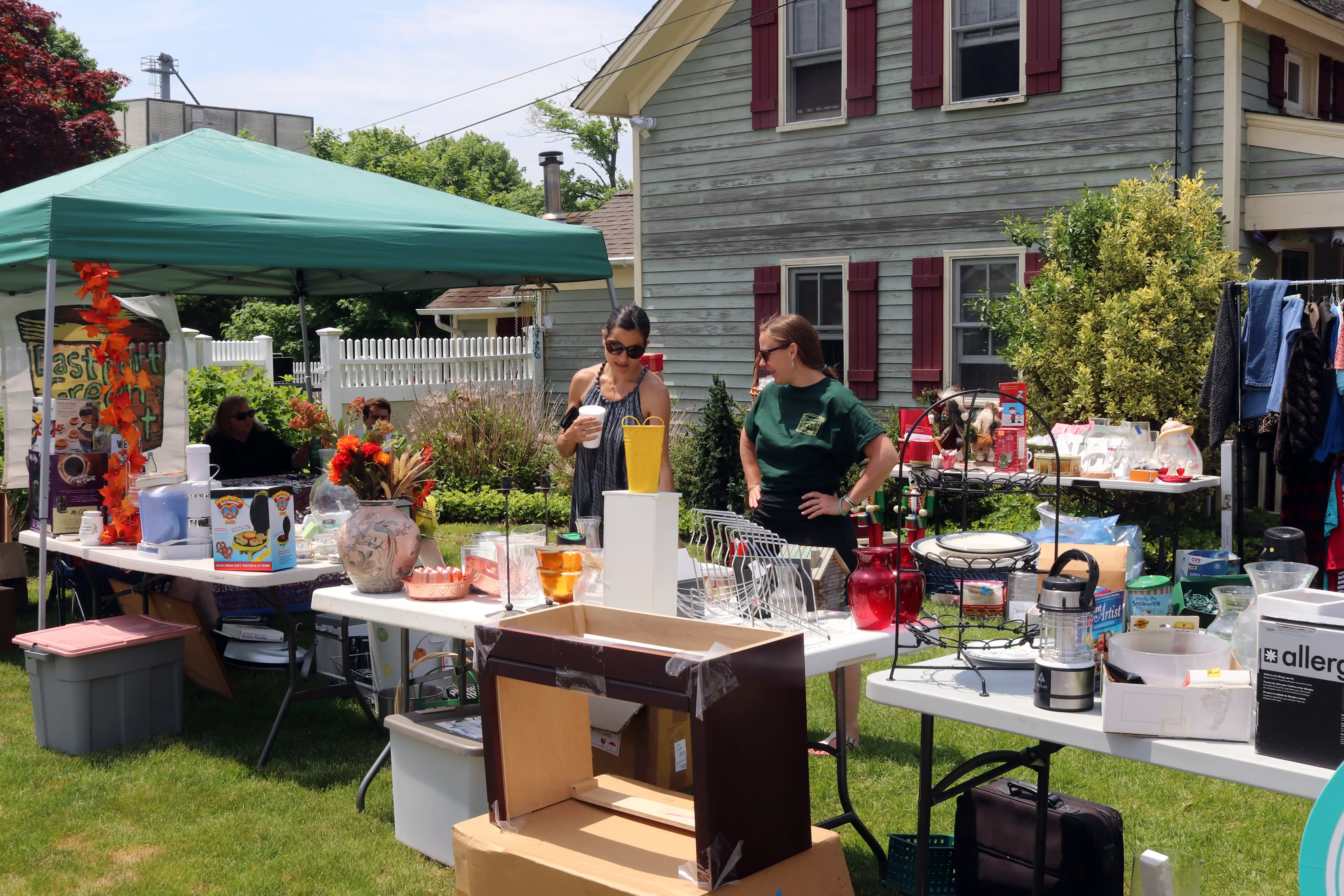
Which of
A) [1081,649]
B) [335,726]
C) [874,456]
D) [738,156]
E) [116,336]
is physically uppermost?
[738,156]

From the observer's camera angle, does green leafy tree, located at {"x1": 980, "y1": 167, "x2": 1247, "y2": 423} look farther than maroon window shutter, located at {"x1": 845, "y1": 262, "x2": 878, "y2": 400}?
No

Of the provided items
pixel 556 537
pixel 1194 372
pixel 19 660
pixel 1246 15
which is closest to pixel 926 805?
pixel 556 537

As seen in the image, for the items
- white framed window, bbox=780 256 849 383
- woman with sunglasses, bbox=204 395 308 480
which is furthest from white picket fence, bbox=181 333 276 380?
woman with sunglasses, bbox=204 395 308 480

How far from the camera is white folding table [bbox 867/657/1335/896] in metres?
2.03

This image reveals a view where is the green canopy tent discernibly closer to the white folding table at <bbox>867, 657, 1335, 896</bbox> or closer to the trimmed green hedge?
the white folding table at <bbox>867, 657, 1335, 896</bbox>

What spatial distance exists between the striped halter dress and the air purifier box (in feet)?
8.76

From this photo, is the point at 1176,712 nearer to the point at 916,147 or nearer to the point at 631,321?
the point at 631,321

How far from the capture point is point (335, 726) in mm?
5059

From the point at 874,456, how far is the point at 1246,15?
699 cm

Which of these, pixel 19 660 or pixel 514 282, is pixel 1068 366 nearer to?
pixel 514 282

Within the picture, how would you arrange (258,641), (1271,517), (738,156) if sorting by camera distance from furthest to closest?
1. (738,156)
2. (1271,517)
3. (258,641)

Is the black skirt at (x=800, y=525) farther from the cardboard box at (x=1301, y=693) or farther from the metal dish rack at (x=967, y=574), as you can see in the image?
the cardboard box at (x=1301, y=693)

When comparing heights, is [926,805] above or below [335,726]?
above

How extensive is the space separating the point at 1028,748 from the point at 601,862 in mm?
1055
